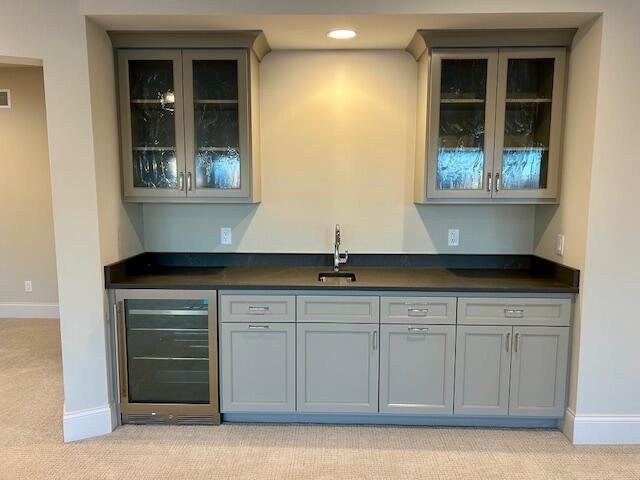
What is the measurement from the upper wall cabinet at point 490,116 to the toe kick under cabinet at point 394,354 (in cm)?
71

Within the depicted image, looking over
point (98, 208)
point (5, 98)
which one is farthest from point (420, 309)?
point (5, 98)

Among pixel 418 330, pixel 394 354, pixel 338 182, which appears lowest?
pixel 394 354

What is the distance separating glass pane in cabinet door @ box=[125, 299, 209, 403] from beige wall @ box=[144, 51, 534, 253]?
25.2 inches

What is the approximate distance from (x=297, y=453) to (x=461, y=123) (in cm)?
222

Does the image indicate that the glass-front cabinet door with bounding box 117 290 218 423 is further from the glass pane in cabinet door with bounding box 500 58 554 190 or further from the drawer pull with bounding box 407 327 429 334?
the glass pane in cabinet door with bounding box 500 58 554 190

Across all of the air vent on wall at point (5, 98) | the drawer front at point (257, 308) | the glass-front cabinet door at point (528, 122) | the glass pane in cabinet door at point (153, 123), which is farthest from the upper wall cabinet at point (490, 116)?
the air vent on wall at point (5, 98)

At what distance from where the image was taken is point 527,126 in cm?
275

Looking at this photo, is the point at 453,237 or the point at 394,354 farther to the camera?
the point at 453,237

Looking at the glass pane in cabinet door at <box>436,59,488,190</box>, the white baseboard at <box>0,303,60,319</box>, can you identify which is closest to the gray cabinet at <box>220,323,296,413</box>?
the glass pane in cabinet door at <box>436,59,488,190</box>

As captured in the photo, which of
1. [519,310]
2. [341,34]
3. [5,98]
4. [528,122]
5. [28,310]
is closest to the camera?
[519,310]

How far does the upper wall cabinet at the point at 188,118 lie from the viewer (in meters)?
2.65

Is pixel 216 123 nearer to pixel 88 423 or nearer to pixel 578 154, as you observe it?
pixel 88 423

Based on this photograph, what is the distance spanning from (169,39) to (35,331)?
339cm

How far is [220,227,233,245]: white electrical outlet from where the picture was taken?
3148mm
